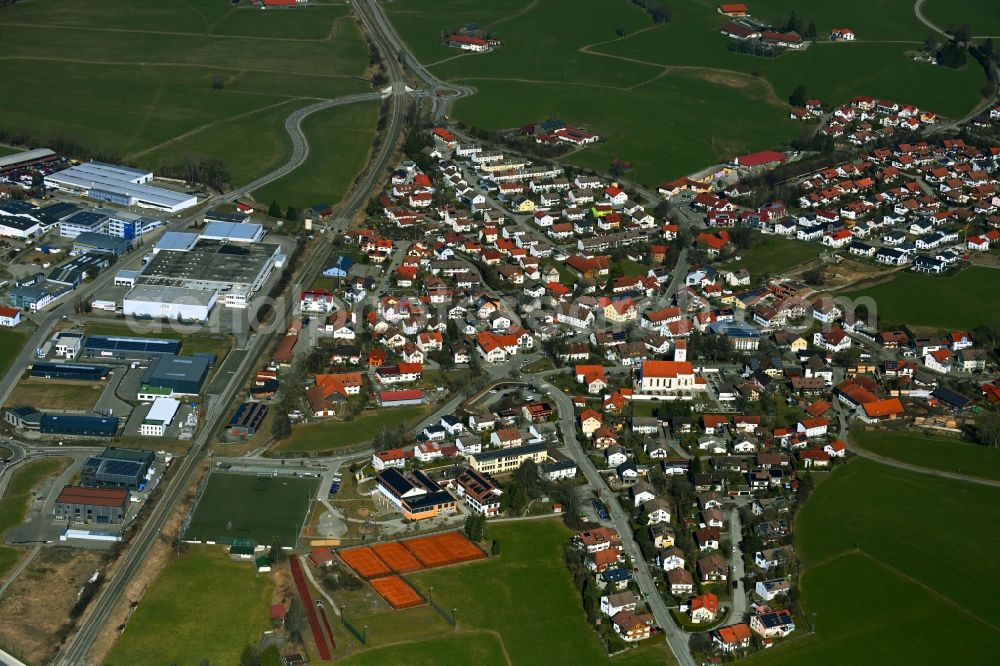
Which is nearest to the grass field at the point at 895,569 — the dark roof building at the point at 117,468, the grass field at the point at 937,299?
the grass field at the point at 937,299

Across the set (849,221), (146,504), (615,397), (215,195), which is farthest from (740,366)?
(215,195)

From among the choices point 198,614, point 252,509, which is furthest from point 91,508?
point 198,614

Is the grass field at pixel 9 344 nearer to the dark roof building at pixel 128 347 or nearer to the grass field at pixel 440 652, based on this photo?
the dark roof building at pixel 128 347

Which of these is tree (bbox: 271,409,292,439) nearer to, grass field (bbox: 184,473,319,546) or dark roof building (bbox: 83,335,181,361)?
grass field (bbox: 184,473,319,546)

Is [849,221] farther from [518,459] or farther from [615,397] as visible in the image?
[518,459]

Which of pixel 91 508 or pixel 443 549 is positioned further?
pixel 91 508

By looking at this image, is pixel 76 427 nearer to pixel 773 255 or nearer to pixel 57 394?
pixel 57 394
